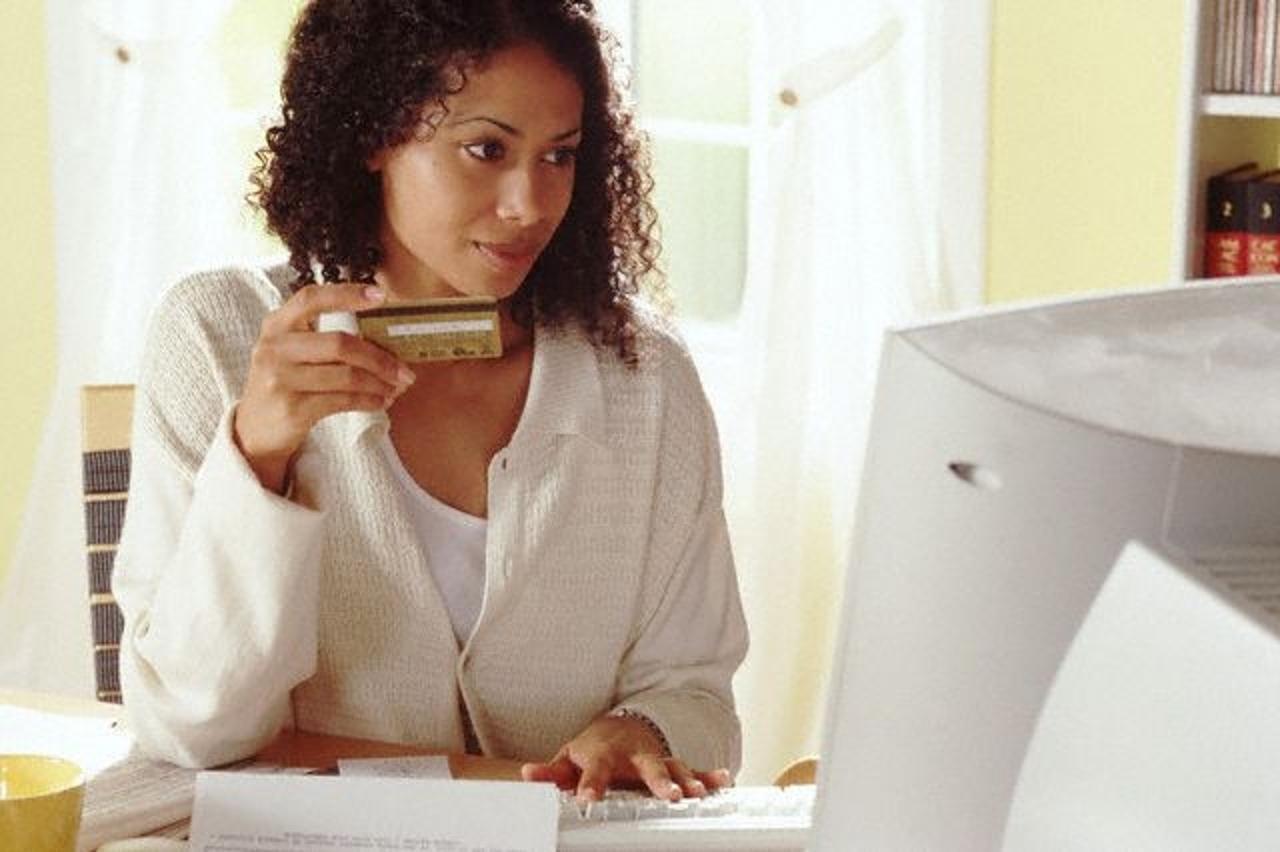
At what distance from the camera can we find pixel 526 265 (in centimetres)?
186

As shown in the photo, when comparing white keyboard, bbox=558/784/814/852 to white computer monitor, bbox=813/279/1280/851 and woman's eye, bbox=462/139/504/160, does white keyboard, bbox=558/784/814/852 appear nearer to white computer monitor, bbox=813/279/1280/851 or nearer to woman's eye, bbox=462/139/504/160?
white computer monitor, bbox=813/279/1280/851

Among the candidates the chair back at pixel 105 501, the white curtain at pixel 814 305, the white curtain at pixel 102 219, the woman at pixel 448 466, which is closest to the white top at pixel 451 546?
the woman at pixel 448 466

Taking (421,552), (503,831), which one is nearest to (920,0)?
(421,552)

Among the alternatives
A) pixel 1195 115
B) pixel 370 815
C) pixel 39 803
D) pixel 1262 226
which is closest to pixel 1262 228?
pixel 1262 226

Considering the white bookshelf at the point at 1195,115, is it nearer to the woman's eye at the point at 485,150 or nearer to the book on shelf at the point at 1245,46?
the book on shelf at the point at 1245,46

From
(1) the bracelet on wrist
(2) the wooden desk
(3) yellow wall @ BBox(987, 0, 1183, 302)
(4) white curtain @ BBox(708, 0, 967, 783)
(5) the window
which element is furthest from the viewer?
(5) the window

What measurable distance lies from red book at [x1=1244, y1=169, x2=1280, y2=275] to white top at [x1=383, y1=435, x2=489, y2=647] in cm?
120

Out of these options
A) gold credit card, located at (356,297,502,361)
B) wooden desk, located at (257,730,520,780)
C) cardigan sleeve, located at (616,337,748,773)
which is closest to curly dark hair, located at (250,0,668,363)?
cardigan sleeve, located at (616,337,748,773)

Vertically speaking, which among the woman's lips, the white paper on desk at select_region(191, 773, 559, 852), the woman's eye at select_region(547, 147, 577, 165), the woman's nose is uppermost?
the woman's eye at select_region(547, 147, 577, 165)

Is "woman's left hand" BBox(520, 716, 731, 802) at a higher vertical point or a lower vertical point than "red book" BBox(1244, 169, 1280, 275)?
lower

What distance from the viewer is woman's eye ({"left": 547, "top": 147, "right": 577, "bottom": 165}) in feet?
6.09

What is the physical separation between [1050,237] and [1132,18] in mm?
315

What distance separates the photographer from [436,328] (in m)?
1.55

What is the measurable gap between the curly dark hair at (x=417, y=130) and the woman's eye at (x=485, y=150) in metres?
0.05
